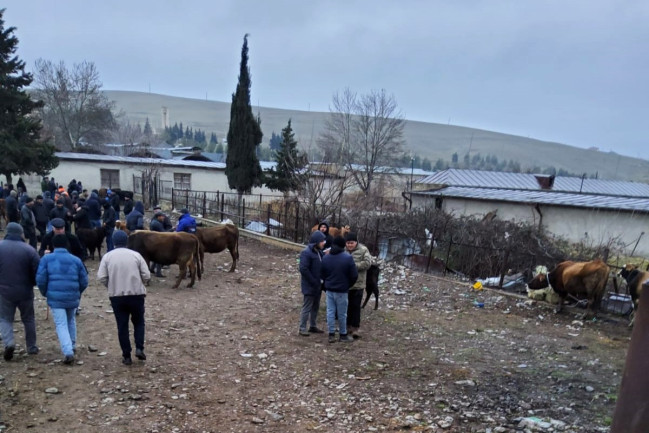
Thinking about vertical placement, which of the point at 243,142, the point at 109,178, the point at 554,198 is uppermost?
the point at 243,142

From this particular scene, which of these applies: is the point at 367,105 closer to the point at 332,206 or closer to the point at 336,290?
the point at 332,206

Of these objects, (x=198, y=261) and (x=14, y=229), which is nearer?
(x=14, y=229)

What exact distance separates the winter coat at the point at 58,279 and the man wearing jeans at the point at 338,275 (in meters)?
3.22

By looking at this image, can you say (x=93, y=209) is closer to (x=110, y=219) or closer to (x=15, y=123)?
(x=110, y=219)

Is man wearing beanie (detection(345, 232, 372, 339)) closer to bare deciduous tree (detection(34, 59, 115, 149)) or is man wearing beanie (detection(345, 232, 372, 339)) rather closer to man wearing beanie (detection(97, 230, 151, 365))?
man wearing beanie (detection(97, 230, 151, 365))

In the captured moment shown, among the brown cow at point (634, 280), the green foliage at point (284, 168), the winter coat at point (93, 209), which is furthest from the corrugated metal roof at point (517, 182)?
the winter coat at point (93, 209)

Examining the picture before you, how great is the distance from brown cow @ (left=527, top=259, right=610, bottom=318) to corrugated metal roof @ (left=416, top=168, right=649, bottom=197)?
888 inches

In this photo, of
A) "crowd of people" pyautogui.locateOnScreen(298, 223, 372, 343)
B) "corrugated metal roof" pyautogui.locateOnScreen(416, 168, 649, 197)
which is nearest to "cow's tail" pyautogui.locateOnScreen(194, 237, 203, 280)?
"crowd of people" pyautogui.locateOnScreen(298, 223, 372, 343)

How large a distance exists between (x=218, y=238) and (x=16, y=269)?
19.9 feet

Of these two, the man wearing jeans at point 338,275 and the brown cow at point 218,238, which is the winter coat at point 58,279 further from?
the brown cow at point 218,238

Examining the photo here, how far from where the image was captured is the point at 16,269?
5152 millimetres

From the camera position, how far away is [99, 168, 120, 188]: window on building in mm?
28781

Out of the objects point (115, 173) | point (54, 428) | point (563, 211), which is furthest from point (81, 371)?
point (115, 173)

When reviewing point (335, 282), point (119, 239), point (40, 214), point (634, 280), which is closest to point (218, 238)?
point (40, 214)
